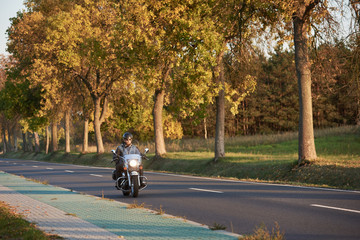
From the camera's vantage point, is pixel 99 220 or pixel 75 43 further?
pixel 75 43

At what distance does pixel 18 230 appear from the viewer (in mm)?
7949

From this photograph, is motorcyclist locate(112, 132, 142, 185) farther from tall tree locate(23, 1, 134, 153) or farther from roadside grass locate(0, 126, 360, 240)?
tall tree locate(23, 1, 134, 153)

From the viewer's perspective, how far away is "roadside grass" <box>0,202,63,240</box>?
7.46m

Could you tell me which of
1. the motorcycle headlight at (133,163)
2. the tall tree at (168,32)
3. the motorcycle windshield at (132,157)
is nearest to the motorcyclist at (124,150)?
the motorcycle windshield at (132,157)

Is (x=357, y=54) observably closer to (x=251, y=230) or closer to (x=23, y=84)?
(x=251, y=230)

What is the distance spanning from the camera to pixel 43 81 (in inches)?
1508

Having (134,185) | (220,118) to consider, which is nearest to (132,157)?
(134,185)

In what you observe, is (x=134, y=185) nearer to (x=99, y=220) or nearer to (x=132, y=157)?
(x=132, y=157)

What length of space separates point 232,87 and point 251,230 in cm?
1775

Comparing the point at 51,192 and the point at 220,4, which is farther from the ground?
the point at 220,4

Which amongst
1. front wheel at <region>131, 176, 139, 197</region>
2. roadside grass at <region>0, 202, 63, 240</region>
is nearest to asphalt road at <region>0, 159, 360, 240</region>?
front wheel at <region>131, 176, 139, 197</region>

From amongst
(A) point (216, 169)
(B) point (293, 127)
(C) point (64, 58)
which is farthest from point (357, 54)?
(B) point (293, 127)

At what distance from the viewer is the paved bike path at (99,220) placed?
778cm

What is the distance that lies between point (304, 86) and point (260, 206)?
352 inches
